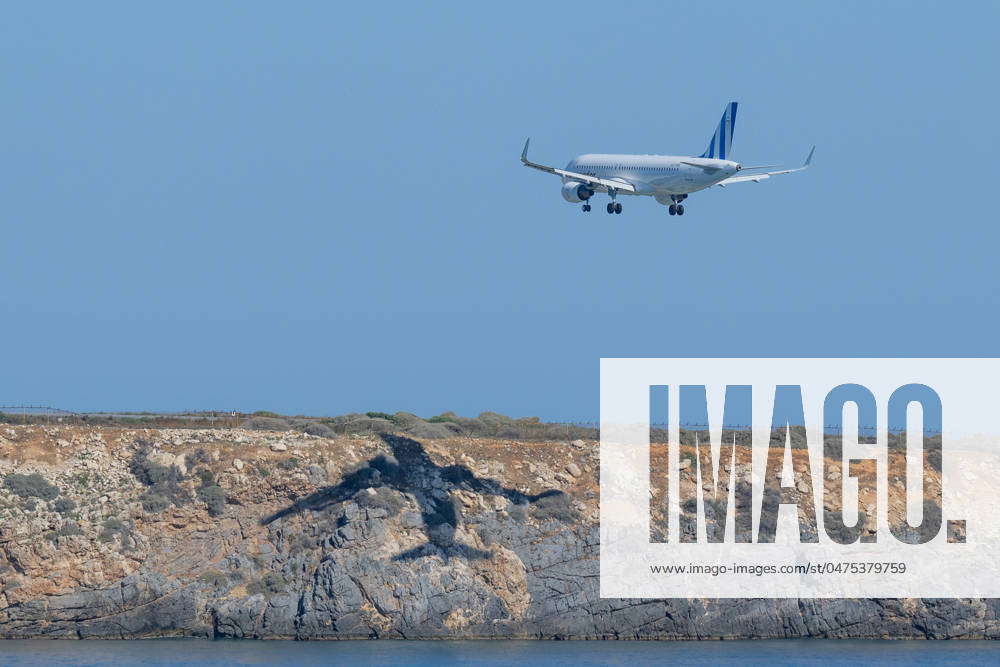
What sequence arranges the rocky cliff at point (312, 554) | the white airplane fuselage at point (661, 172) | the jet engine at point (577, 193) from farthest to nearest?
the jet engine at point (577, 193)
the white airplane fuselage at point (661, 172)
the rocky cliff at point (312, 554)

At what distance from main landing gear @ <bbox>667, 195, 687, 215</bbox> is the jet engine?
3996mm

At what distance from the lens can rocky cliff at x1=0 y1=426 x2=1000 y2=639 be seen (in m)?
79.9

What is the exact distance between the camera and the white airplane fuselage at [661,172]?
83188 millimetres

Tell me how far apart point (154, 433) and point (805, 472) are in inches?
1332

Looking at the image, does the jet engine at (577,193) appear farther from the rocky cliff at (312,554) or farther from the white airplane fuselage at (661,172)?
the rocky cliff at (312,554)

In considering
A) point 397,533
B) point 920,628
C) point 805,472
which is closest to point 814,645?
point 920,628

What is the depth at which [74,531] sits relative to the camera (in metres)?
Result: 81.7

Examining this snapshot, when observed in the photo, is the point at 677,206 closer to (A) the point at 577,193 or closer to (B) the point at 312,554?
(A) the point at 577,193

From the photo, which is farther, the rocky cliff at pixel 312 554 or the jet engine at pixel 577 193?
the jet engine at pixel 577 193

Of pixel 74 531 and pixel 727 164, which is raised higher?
pixel 727 164

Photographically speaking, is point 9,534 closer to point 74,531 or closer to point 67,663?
point 74,531

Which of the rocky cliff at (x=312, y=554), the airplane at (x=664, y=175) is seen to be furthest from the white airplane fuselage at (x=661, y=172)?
the rocky cliff at (x=312, y=554)

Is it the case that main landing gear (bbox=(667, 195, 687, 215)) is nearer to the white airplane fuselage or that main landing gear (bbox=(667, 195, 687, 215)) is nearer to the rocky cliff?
the white airplane fuselage

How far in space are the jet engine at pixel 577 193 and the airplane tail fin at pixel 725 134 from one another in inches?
263
